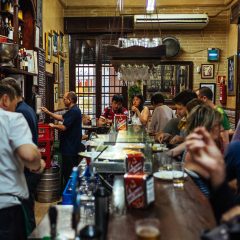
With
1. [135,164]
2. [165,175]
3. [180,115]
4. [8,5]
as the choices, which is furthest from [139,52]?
[135,164]

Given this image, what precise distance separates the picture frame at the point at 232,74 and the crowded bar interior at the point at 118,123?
0.08 feet


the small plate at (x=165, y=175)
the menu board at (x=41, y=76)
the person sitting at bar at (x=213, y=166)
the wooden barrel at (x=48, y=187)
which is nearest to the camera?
the person sitting at bar at (x=213, y=166)

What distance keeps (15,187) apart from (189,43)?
25.7ft

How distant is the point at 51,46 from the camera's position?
8.02 meters

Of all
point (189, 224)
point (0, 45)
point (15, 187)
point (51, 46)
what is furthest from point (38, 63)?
point (189, 224)

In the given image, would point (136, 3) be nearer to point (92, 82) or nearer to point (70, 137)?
point (92, 82)

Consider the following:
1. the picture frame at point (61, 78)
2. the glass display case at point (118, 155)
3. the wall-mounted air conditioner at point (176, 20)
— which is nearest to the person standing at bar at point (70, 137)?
the glass display case at point (118, 155)

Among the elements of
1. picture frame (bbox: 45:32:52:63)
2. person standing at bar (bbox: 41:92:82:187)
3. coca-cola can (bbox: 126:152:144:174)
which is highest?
picture frame (bbox: 45:32:52:63)

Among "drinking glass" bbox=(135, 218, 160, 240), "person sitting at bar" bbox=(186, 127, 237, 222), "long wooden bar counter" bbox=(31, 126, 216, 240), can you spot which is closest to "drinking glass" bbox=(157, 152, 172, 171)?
"long wooden bar counter" bbox=(31, 126, 216, 240)

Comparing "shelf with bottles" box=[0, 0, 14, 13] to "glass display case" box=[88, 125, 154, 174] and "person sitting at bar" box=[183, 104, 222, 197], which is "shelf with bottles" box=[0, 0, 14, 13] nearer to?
"glass display case" box=[88, 125, 154, 174]

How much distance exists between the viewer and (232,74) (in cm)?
868

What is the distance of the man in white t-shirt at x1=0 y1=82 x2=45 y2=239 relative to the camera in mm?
2375

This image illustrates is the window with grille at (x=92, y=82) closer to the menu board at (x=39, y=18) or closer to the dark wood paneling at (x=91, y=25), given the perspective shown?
the dark wood paneling at (x=91, y=25)

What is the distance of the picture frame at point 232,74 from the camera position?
8469 mm
